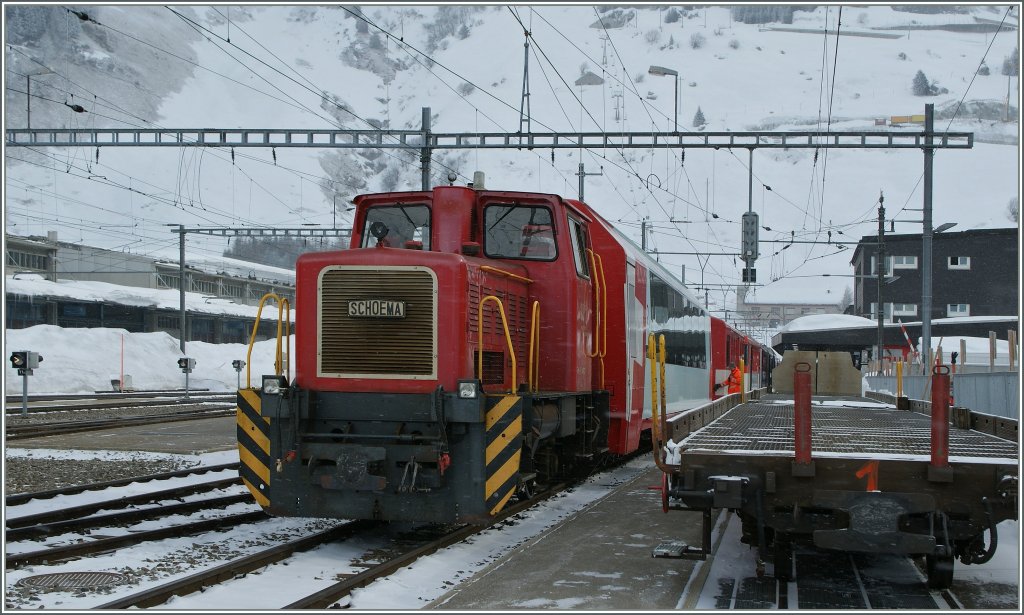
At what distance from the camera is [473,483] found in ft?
24.5

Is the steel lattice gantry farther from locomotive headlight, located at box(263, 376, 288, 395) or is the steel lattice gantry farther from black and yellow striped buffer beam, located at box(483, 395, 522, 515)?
black and yellow striped buffer beam, located at box(483, 395, 522, 515)

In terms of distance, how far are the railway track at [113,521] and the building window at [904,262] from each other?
4839cm

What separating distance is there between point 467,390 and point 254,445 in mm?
1998

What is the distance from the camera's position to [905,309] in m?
52.1

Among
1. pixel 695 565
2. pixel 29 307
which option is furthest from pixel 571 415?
pixel 29 307

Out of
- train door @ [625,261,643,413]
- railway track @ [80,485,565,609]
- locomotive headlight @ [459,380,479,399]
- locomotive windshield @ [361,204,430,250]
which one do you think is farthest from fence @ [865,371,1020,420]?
locomotive windshield @ [361,204,430,250]

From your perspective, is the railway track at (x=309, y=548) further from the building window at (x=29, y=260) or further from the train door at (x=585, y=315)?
the building window at (x=29, y=260)

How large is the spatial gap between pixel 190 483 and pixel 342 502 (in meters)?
4.51

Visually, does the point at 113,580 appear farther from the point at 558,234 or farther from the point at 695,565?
the point at 558,234

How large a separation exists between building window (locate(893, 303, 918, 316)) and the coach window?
46.5 metres

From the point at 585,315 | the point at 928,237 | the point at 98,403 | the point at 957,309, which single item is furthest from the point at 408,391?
the point at 957,309

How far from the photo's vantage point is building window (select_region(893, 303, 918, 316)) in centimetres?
5156

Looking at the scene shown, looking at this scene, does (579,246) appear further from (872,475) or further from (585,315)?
(872,475)

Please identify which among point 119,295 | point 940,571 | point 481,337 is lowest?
point 940,571
